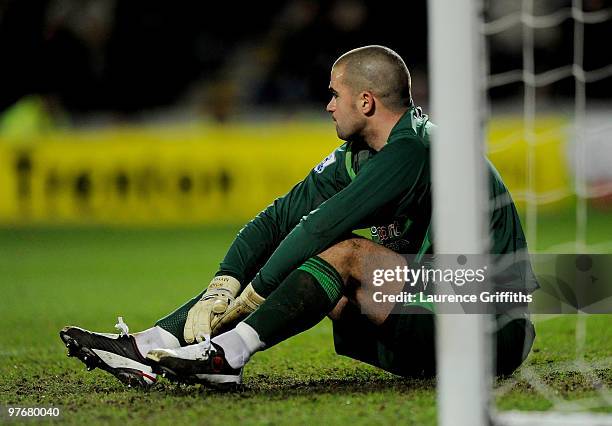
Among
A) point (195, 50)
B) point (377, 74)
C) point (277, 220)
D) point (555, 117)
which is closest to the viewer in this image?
point (377, 74)

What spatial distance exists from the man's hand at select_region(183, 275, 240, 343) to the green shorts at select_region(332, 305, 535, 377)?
41 cm

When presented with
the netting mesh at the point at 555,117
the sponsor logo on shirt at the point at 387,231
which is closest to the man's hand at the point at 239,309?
the sponsor logo on shirt at the point at 387,231

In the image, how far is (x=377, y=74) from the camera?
12.1 feet

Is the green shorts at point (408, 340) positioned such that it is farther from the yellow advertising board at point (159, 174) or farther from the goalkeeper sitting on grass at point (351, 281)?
the yellow advertising board at point (159, 174)

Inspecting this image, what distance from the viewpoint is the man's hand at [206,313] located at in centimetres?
355

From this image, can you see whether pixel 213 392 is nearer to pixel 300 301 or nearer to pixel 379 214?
pixel 300 301

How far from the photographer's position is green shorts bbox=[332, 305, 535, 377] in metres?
3.53

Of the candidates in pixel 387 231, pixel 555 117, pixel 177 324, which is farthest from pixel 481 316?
pixel 555 117

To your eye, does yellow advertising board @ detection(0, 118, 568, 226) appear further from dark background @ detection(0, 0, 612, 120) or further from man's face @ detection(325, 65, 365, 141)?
man's face @ detection(325, 65, 365, 141)

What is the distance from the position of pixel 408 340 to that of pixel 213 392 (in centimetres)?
69

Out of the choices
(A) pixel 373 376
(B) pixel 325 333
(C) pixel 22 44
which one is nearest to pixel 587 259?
(B) pixel 325 333

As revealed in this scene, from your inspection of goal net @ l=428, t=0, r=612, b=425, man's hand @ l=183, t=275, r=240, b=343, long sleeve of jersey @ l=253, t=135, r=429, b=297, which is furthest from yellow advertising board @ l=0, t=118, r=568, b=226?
long sleeve of jersey @ l=253, t=135, r=429, b=297

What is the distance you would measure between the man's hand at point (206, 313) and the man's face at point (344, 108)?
28.6 inches

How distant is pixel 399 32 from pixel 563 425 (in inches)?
415
